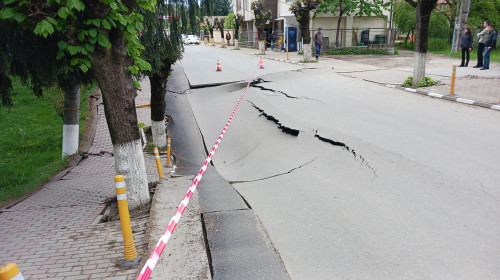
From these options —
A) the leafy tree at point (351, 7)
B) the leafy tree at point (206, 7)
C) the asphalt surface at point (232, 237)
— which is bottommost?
the asphalt surface at point (232, 237)

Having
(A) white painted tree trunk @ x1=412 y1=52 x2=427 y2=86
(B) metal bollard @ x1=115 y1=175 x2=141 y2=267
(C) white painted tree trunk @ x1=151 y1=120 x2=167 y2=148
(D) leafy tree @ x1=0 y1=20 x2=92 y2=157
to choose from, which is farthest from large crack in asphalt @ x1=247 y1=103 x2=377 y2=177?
(A) white painted tree trunk @ x1=412 y1=52 x2=427 y2=86

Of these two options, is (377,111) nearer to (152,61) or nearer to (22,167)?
(152,61)

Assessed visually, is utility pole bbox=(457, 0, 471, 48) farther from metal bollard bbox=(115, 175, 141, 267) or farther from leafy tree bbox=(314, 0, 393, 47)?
metal bollard bbox=(115, 175, 141, 267)

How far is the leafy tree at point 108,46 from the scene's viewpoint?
4598 mm

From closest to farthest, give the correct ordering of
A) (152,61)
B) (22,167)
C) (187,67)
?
(152,61)
(22,167)
(187,67)

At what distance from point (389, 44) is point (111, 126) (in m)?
27.1

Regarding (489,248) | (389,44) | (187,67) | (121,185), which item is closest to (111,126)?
(121,185)

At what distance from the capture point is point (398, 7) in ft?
109

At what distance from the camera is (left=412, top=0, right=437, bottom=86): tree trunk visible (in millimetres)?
12797

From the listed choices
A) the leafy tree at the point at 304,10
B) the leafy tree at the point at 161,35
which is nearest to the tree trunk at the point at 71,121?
the leafy tree at the point at 161,35

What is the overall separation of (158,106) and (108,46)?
5398 millimetres

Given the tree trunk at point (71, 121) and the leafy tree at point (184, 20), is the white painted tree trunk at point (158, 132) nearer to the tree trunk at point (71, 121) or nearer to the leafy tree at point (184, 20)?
the tree trunk at point (71, 121)

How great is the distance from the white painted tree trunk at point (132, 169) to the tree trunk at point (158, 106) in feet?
13.9

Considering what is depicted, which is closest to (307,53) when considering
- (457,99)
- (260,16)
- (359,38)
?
(359,38)
